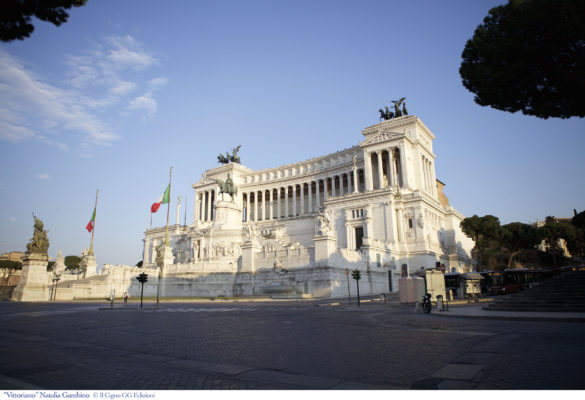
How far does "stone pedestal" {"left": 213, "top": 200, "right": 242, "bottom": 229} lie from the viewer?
61.8m

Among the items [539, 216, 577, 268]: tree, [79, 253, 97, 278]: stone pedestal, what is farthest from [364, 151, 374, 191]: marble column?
[79, 253, 97, 278]: stone pedestal

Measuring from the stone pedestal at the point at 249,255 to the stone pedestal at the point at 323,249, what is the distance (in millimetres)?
8983

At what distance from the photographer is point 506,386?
579 cm

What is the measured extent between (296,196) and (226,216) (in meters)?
37.3

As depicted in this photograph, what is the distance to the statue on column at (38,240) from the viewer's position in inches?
1574

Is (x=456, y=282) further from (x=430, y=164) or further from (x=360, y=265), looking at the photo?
(x=430, y=164)

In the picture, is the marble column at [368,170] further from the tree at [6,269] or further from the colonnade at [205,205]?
the tree at [6,269]

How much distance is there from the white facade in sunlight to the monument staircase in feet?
63.3

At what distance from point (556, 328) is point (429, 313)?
7.59 m

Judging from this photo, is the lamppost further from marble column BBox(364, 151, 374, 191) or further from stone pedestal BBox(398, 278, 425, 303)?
marble column BBox(364, 151, 374, 191)

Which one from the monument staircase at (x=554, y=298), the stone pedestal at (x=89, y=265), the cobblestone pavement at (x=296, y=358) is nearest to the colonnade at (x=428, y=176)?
the monument staircase at (x=554, y=298)

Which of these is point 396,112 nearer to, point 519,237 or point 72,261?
point 519,237

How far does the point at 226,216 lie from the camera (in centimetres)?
6294

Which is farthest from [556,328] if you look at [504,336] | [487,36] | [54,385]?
[54,385]
